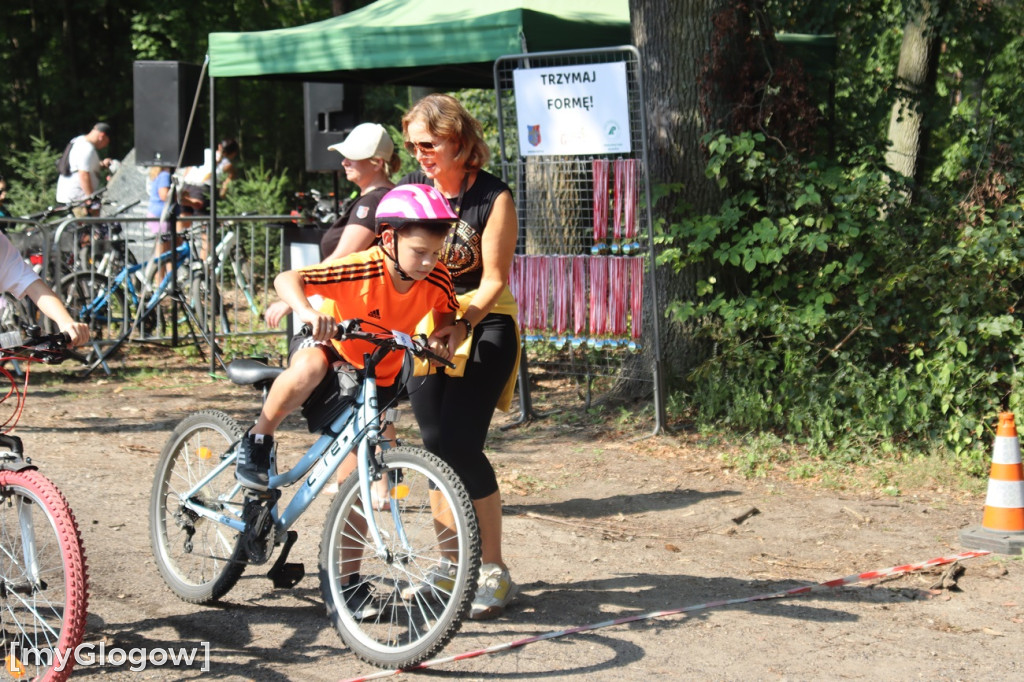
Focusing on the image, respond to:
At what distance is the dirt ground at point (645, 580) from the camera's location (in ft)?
13.6

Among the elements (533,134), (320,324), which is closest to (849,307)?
(533,134)

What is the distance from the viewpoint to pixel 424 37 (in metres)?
8.38

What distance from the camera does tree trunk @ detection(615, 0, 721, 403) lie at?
8031mm

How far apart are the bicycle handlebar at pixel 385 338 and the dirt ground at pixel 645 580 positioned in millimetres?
1101

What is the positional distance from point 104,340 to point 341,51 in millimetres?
3990

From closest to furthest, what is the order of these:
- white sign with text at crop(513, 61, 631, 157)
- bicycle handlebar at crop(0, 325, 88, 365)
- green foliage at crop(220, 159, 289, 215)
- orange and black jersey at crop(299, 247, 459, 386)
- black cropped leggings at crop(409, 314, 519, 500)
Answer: bicycle handlebar at crop(0, 325, 88, 365) < orange and black jersey at crop(299, 247, 459, 386) < black cropped leggings at crop(409, 314, 519, 500) < white sign with text at crop(513, 61, 631, 157) < green foliage at crop(220, 159, 289, 215)

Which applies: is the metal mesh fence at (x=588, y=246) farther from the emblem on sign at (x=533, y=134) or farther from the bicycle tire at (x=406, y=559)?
the bicycle tire at (x=406, y=559)

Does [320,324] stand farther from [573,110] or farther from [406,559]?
[573,110]

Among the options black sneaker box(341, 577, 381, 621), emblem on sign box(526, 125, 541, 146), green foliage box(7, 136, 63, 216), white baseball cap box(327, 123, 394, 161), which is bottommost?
black sneaker box(341, 577, 381, 621)

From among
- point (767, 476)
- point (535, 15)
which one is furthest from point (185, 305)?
point (767, 476)

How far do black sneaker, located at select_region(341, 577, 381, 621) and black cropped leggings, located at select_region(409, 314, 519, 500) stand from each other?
0.57 metres

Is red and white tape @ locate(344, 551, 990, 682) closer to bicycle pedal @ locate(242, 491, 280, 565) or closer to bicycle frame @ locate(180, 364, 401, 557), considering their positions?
bicycle frame @ locate(180, 364, 401, 557)

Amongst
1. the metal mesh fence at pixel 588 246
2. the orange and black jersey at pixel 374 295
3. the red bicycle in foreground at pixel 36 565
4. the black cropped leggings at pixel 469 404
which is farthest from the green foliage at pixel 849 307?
the red bicycle in foreground at pixel 36 565

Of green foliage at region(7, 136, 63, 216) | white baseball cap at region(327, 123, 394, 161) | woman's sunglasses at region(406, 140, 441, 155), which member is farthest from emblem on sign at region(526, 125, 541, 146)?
green foliage at region(7, 136, 63, 216)
